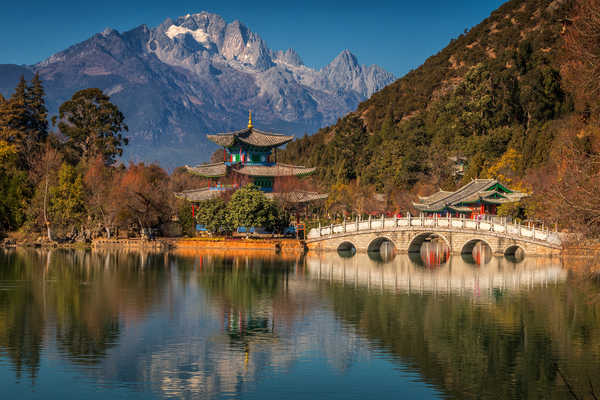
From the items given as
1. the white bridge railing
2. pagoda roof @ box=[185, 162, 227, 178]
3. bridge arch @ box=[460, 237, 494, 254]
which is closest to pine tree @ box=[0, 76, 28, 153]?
pagoda roof @ box=[185, 162, 227, 178]

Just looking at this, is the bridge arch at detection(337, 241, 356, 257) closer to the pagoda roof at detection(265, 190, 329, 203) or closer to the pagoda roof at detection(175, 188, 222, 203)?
the pagoda roof at detection(265, 190, 329, 203)

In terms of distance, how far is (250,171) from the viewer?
2361 inches

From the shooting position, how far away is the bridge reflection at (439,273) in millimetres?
32312

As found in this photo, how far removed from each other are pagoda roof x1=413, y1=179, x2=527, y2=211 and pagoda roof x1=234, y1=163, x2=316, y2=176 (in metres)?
10.5

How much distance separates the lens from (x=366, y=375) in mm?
17156

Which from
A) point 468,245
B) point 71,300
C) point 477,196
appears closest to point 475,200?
point 477,196

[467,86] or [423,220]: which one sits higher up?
[467,86]

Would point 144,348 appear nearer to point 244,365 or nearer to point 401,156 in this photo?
point 244,365

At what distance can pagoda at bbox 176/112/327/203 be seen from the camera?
5947 cm

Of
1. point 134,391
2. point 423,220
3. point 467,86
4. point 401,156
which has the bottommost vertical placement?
point 134,391

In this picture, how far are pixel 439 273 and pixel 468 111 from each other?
43728mm

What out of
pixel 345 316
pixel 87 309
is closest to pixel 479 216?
pixel 345 316

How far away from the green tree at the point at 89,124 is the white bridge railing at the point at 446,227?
39.1 metres

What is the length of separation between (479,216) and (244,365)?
37320mm
